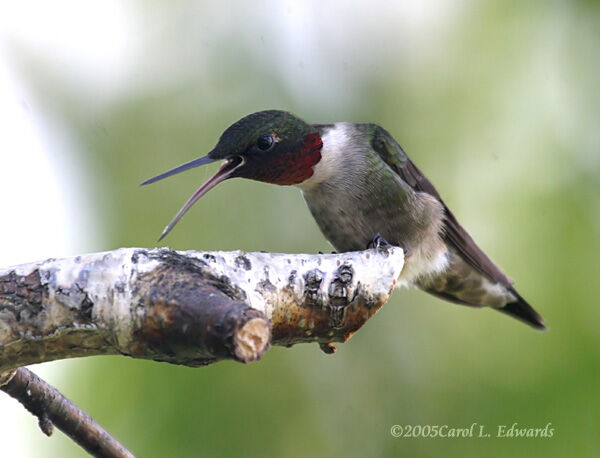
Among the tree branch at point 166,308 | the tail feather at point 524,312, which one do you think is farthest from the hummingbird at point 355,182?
the tree branch at point 166,308

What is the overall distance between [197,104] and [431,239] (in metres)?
2.39

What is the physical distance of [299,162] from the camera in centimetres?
399

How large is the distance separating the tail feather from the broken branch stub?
2.67 metres

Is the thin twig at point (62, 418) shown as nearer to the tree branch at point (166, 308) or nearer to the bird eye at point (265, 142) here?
the tree branch at point (166, 308)

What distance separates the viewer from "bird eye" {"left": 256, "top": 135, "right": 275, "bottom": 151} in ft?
12.2

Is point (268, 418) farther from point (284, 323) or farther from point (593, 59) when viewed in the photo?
point (593, 59)

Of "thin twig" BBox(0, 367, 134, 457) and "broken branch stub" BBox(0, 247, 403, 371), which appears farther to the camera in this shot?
"thin twig" BBox(0, 367, 134, 457)

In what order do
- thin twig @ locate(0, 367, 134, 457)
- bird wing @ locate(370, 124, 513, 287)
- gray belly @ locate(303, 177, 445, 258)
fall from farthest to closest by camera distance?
1. bird wing @ locate(370, 124, 513, 287)
2. gray belly @ locate(303, 177, 445, 258)
3. thin twig @ locate(0, 367, 134, 457)

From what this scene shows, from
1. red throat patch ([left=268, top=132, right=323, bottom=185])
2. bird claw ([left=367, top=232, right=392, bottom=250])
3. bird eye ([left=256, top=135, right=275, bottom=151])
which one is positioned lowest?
bird claw ([left=367, top=232, right=392, bottom=250])

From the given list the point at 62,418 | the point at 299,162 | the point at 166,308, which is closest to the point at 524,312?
the point at 299,162

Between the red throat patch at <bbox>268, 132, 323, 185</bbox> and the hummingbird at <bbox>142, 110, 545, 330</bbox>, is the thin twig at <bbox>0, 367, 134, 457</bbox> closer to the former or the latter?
the hummingbird at <bbox>142, 110, 545, 330</bbox>

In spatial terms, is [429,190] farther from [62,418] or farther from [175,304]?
[175,304]

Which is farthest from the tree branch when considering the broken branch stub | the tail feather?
the tail feather

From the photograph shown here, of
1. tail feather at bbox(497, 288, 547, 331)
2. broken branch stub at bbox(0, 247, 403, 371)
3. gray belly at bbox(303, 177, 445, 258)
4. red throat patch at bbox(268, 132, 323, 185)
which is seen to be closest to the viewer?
broken branch stub at bbox(0, 247, 403, 371)
